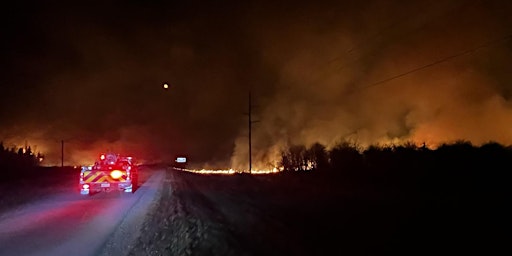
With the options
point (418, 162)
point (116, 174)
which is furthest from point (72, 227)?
point (418, 162)

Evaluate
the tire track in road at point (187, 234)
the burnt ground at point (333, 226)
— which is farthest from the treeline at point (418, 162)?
the tire track in road at point (187, 234)

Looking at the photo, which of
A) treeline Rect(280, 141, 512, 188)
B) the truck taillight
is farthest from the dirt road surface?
treeline Rect(280, 141, 512, 188)

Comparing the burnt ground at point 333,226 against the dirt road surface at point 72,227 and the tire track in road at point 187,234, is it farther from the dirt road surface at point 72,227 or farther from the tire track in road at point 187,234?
the dirt road surface at point 72,227

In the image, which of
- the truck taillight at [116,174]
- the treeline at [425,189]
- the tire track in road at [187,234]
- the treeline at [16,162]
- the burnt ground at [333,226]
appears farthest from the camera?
the treeline at [16,162]

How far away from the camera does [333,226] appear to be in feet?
38.1

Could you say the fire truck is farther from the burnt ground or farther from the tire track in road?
the tire track in road

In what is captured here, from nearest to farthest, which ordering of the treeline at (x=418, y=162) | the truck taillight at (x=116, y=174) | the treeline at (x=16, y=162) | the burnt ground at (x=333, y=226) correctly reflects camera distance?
1. the burnt ground at (x=333, y=226)
2. the treeline at (x=418, y=162)
3. the truck taillight at (x=116, y=174)
4. the treeline at (x=16, y=162)

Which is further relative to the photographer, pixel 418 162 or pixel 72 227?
pixel 418 162

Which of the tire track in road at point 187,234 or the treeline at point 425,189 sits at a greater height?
the treeline at point 425,189

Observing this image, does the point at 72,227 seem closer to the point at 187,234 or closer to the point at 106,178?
the point at 187,234

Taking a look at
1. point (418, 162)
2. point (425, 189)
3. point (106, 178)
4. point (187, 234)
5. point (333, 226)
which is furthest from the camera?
point (418, 162)

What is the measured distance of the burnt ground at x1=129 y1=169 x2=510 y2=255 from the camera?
9.11 meters

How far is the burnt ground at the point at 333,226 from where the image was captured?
29.9 ft

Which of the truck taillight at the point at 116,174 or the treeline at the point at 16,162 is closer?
the truck taillight at the point at 116,174
